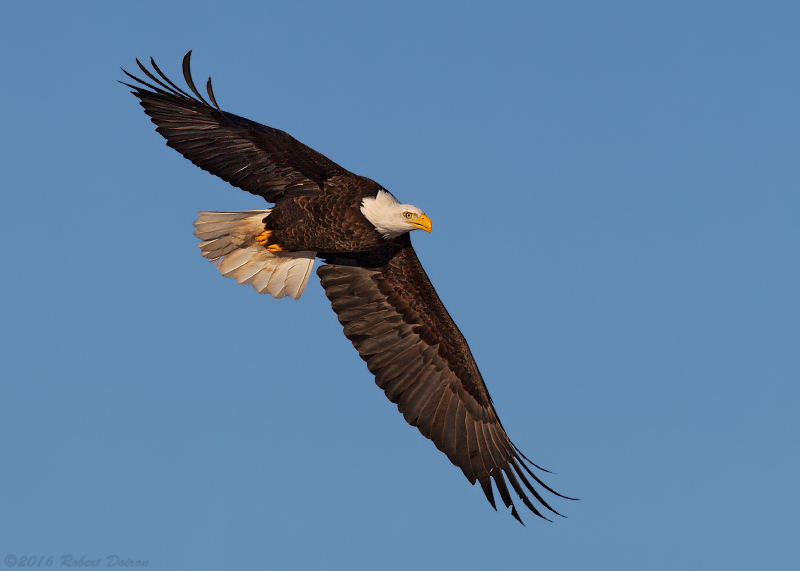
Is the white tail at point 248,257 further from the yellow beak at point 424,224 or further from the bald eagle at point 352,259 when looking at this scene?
the yellow beak at point 424,224

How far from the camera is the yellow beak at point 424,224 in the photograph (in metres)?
8.34

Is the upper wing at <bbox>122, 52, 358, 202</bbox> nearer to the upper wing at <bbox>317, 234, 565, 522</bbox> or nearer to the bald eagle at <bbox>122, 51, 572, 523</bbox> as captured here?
the bald eagle at <bbox>122, 51, 572, 523</bbox>

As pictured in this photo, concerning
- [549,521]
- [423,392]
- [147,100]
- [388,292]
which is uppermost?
[147,100]

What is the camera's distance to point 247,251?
9594mm

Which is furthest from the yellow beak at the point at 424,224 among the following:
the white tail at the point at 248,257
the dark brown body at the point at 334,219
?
the white tail at the point at 248,257

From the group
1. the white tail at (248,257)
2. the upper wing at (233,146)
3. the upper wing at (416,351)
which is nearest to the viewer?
the upper wing at (233,146)

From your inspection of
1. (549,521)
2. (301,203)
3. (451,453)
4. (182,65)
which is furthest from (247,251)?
(549,521)

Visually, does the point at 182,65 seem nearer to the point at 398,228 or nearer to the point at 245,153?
the point at 245,153

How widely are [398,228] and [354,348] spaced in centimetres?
150

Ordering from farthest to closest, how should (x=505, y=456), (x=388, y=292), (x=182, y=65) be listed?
(x=388, y=292) → (x=505, y=456) → (x=182, y=65)

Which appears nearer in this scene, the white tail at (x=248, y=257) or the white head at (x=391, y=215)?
the white head at (x=391, y=215)

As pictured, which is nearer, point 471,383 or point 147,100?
point 147,100

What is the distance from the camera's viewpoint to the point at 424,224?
8.35m

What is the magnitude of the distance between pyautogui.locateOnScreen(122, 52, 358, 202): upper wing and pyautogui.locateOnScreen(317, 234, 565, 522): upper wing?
130 cm
